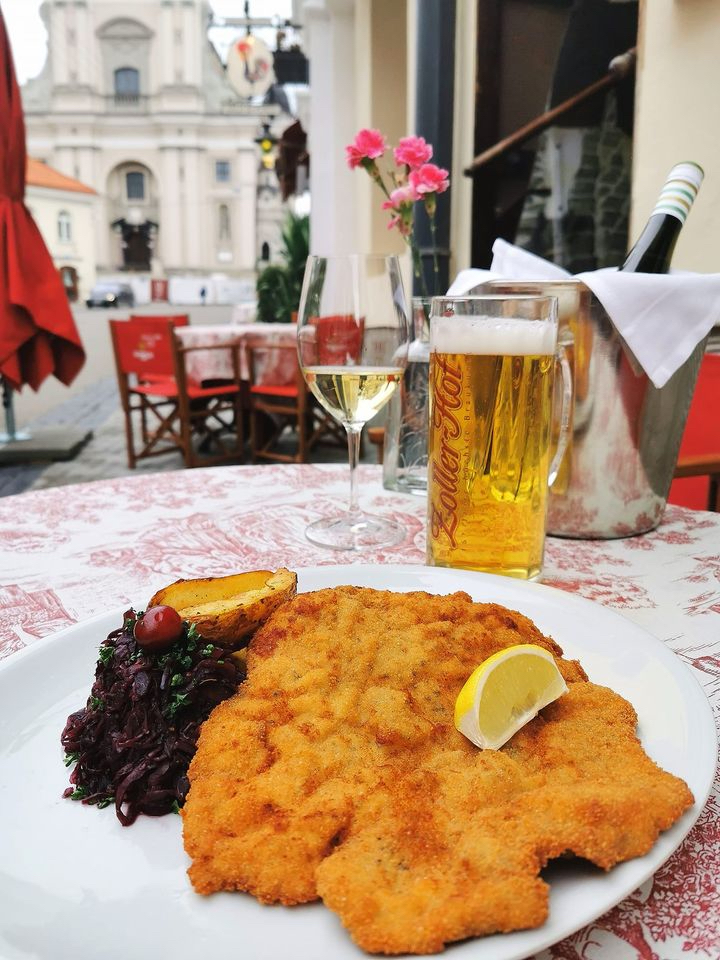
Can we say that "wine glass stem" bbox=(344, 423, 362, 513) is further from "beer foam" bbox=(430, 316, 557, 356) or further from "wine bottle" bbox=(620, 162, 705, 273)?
"wine bottle" bbox=(620, 162, 705, 273)

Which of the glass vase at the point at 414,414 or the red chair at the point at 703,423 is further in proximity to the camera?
the red chair at the point at 703,423

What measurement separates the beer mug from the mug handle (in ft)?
0.18

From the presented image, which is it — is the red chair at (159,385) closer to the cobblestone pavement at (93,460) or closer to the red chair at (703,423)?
the cobblestone pavement at (93,460)

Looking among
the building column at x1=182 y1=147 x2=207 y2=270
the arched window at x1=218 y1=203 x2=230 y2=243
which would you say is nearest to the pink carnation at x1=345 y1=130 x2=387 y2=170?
the building column at x1=182 y1=147 x2=207 y2=270

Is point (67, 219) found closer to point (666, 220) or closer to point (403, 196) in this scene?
point (403, 196)

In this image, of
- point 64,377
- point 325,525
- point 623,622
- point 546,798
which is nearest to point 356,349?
point 325,525

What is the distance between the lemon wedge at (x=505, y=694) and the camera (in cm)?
59

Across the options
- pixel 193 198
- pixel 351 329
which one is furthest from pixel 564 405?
pixel 193 198

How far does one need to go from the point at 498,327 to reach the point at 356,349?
340 millimetres

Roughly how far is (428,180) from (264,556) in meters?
0.84

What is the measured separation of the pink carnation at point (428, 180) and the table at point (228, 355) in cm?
489

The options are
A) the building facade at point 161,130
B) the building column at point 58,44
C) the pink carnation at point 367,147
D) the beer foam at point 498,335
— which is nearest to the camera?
the beer foam at point 498,335

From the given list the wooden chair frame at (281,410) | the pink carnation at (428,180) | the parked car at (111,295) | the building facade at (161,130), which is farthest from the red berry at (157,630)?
the building facade at (161,130)

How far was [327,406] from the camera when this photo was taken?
1343 millimetres
